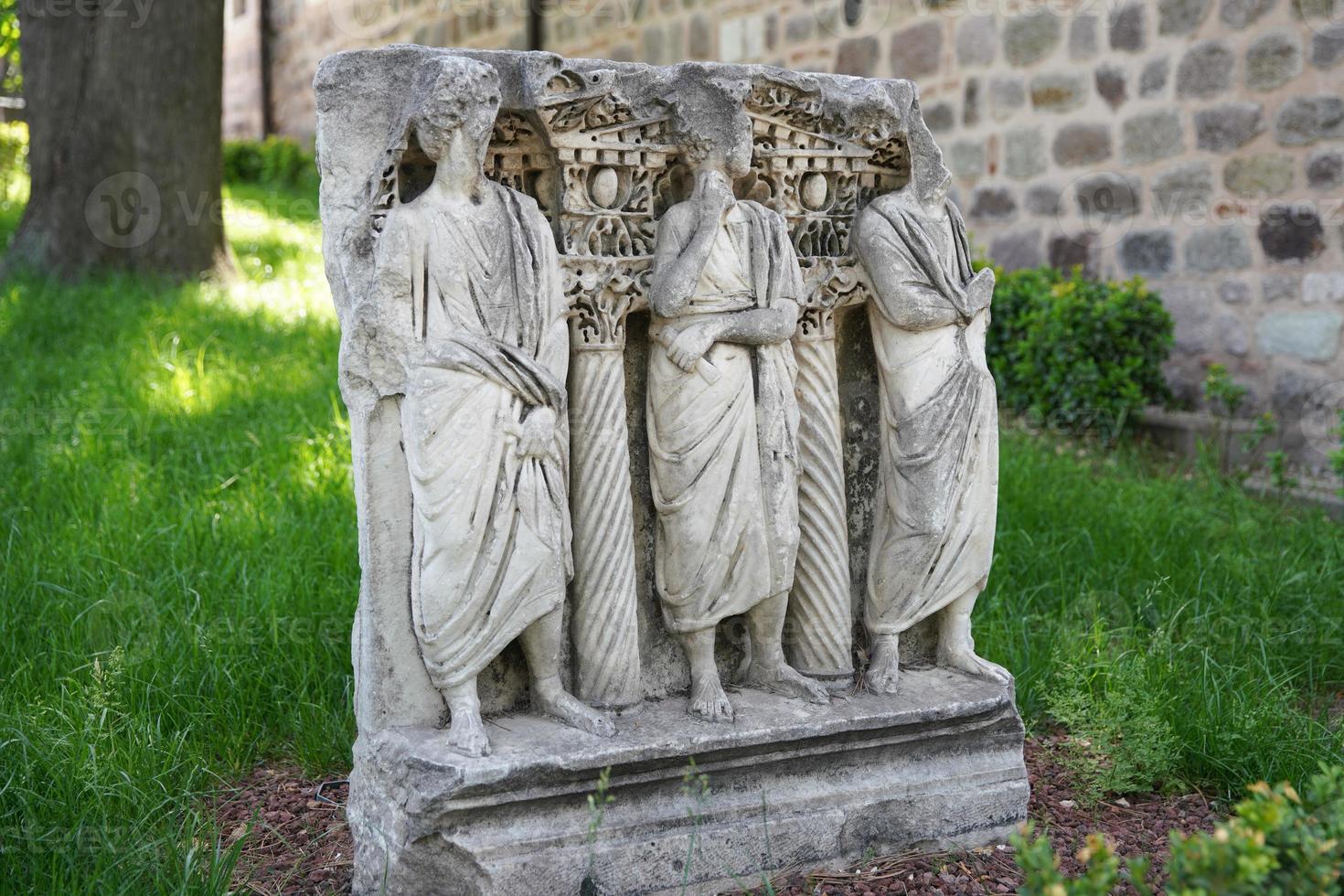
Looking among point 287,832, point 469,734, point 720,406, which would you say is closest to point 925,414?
point 720,406

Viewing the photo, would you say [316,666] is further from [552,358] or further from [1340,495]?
[1340,495]

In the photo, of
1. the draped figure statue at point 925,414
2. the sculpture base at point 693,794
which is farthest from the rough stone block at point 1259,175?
the sculpture base at point 693,794

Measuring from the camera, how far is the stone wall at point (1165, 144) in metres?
6.66

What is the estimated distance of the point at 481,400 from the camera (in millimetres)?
3045

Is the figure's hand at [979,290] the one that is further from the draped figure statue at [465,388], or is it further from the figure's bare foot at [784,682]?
the draped figure statue at [465,388]

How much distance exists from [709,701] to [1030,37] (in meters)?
5.88

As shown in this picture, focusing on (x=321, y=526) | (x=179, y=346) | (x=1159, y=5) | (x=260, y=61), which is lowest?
(x=321, y=526)

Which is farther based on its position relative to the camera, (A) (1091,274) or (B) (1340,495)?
(A) (1091,274)

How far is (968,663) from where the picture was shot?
3754 mm

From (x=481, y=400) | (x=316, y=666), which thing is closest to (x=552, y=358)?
(x=481, y=400)

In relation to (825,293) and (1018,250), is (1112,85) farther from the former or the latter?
(825,293)

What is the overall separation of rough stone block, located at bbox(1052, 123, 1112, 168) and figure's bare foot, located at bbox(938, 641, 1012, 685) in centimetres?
473

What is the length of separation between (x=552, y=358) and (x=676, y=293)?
371mm

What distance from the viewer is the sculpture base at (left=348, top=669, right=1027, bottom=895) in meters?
3.04
